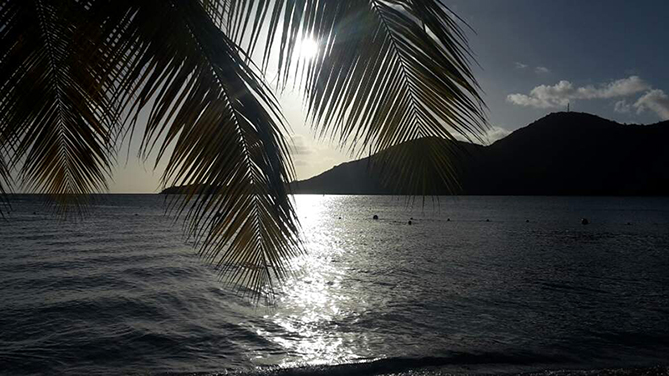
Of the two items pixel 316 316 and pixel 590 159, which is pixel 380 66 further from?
pixel 590 159

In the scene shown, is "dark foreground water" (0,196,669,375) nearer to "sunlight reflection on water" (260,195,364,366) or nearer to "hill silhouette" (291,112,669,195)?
"sunlight reflection on water" (260,195,364,366)

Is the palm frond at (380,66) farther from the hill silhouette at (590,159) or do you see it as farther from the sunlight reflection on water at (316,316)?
the hill silhouette at (590,159)

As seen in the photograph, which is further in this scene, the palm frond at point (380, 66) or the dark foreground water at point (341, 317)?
the dark foreground water at point (341, 317)

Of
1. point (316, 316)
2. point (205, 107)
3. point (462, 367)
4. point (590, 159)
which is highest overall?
point (590, 159)

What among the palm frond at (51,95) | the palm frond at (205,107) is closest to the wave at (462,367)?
the palm frond at (51,95)

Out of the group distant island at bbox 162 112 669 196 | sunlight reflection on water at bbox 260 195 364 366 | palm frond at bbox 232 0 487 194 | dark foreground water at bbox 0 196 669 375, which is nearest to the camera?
palm frond at bbox 232 0 487 194

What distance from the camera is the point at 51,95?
9.77 feet

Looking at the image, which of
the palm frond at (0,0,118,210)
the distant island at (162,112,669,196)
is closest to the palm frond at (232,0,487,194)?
the palm frond at (0,0,118,210)

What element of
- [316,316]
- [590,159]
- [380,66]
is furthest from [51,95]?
[590,159]

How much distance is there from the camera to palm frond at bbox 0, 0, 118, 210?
2.54 metres

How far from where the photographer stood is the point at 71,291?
48.2 feet

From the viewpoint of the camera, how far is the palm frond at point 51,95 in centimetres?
254

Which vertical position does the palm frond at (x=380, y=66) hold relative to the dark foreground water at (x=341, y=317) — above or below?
above

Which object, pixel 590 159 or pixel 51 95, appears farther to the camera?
pixel 590 159
